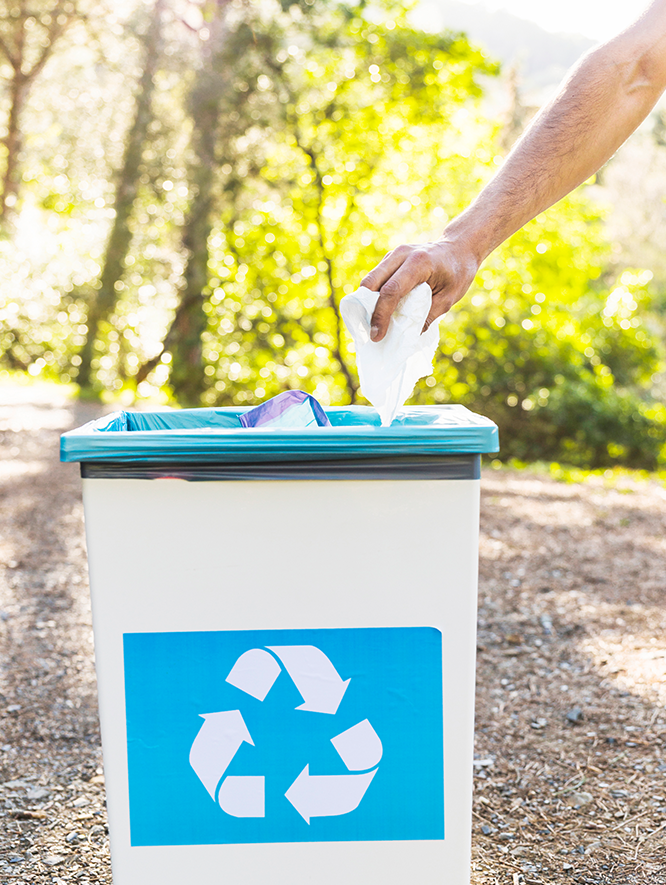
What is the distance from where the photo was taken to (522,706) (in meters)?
2.45

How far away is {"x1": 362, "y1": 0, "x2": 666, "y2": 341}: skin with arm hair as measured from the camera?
1.34 metres

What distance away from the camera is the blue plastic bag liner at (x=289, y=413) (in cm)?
151

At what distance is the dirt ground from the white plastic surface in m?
0.70

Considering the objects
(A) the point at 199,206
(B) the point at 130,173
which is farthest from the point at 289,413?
(B) the point at 130,173

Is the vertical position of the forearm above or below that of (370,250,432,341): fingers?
above

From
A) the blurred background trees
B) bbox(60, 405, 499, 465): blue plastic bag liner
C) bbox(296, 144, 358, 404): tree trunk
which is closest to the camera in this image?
bbox(60, 405, 499, 465): blue plastic bag liner

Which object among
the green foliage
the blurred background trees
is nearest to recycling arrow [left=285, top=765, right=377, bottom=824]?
the blurred background trees

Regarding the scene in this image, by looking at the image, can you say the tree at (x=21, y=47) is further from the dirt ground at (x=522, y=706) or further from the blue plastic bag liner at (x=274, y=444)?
the blue plastic bag liner at (x=274, y=444)

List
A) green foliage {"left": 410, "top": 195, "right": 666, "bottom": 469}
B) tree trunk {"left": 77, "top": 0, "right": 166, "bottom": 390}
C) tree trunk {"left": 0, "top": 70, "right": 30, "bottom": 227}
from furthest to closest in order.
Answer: tree trunk {"left": 0, "top": 70, "right": 30, "bottom": 227}, tree trunk {"left": 77, "top": 0, "right": 166, "bottom": 390}, green foliage {"left": 410, "top": 195, "right": 666, "bottom": 469}

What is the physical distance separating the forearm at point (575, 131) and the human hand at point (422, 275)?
0.05m

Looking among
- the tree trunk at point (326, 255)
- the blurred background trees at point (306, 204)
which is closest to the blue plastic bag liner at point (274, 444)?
the blurred background trees at point (306, 204)

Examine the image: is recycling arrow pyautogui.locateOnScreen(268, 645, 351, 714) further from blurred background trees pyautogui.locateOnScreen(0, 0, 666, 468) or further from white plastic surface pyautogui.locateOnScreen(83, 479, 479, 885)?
blurred background trees pyautogui.locateOnScreen(0, 0, 666, 468)

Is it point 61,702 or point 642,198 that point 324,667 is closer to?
point 61,702

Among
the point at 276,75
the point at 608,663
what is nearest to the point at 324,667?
the point at 608,663
